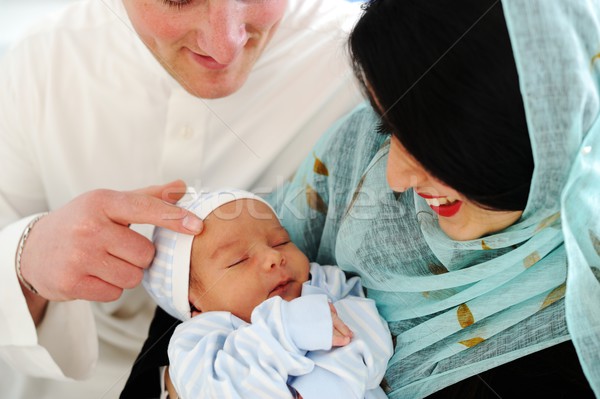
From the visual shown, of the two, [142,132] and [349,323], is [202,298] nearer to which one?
[349,323]

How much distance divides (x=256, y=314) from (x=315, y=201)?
0.33 metres

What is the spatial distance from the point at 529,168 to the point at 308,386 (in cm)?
47

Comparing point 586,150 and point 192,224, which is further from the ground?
point 192,224

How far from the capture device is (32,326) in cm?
137

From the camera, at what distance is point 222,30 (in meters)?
1.20

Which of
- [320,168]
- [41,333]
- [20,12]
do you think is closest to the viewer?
[320,168]

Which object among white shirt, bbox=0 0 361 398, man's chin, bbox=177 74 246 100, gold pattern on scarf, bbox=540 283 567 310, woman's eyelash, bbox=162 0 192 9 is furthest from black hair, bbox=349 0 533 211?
white shirt, bbox=0 0 361 398

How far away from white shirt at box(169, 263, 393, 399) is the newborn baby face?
5 cm

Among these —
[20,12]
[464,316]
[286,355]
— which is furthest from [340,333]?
[20,12]

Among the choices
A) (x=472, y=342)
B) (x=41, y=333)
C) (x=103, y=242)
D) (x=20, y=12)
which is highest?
(x=20, y=12)

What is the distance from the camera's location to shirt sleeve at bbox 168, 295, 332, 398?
3.35 ft

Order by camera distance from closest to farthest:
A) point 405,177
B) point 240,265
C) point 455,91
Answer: point 455,91 < point 405,177 < point 240,265

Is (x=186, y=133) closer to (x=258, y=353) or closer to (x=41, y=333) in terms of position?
(x=41, y=333)

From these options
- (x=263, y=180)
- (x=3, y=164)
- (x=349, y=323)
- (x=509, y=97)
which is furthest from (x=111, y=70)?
(x=509, y=97)
